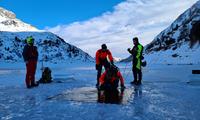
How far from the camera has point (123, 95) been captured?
10.7 meters

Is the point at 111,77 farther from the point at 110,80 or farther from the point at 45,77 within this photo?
the point at 45,77

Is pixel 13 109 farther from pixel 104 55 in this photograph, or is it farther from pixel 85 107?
pixel 104 55

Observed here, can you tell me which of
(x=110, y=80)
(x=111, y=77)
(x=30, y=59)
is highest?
(x=30, y=59)

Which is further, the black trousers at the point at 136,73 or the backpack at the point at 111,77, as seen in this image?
the black trousers at the point at 136,73

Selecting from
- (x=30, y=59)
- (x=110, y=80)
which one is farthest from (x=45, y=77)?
(x=110, y=80)

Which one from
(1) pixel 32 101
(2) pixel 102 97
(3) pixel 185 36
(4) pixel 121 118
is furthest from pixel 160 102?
→ (3) pixel 185 36

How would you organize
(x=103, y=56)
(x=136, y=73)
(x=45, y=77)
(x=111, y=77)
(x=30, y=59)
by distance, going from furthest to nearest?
(x=45, y=77)
(x=136, y=73)
(x=103, y=56)
(x=30, y=59)
(x=111, y=77)

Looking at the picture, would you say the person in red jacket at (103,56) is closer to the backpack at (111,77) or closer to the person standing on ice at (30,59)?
the backpack at (111,77)

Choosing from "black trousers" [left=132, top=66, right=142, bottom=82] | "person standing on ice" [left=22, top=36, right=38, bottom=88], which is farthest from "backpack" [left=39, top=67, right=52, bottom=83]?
"black trousers" [left=132, top=66, right=142, bottom=82]

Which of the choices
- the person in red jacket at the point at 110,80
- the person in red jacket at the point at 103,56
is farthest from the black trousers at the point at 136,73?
the person in red jacket at the point at 110,80

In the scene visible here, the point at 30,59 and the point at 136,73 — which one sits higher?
the point at 30,59

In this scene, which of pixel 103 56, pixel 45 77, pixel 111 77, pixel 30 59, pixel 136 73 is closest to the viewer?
pixel 111 77

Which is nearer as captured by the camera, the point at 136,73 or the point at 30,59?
the point at 30,59

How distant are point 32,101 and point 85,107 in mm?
2015
